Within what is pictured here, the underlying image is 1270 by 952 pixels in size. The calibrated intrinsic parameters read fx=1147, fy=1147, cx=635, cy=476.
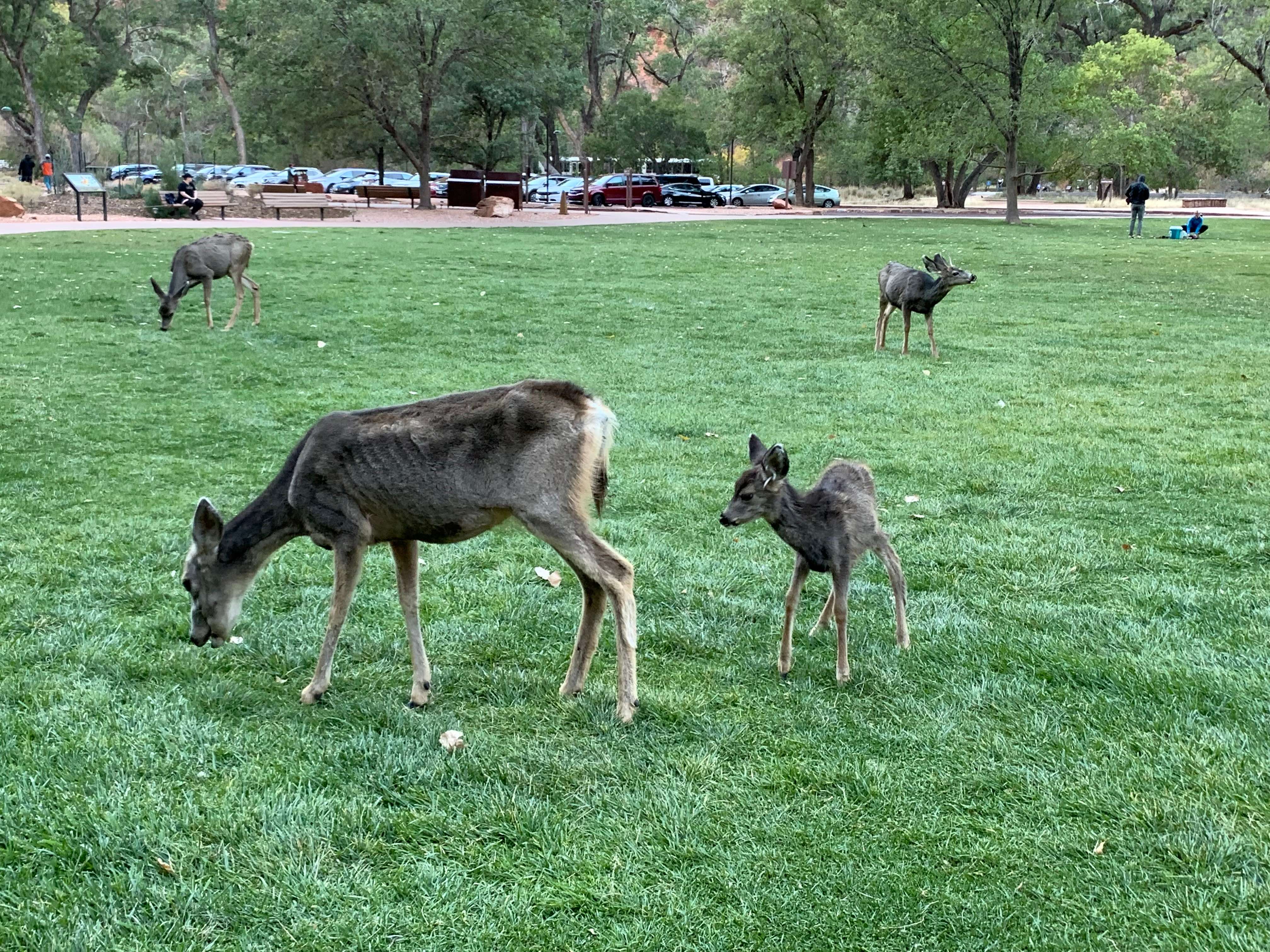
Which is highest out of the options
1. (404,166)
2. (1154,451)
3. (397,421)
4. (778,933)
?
(404,166)

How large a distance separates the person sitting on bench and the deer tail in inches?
1238

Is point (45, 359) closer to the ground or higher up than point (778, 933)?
higher up

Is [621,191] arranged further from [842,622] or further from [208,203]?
[842,622]

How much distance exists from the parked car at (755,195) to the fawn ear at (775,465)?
167ft

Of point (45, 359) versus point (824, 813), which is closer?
point (824, 813)

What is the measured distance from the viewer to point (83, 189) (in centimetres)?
3319

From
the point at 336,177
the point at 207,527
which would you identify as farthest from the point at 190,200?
the point at 207,527

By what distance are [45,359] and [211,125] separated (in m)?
91.7

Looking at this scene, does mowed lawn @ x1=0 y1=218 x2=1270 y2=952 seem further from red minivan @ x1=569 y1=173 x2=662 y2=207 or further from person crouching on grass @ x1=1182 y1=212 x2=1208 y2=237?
red minivan @ x1=569 y1=173 x2=662 y2=207

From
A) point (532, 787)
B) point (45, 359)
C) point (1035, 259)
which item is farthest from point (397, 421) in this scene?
point (1035, 259)

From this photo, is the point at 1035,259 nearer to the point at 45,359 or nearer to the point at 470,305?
the point at 470,305

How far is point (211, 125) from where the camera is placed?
93875mm

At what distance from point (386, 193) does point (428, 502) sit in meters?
44.8

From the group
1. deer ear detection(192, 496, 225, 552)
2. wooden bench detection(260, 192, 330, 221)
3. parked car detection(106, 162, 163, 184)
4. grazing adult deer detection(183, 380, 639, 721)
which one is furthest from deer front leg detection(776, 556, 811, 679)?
parked car detection(106, 162, 163, 184)
